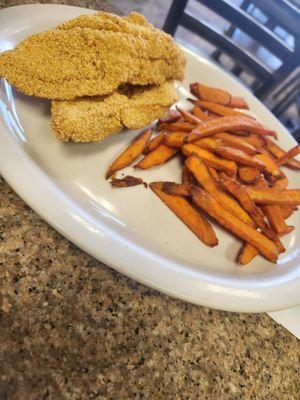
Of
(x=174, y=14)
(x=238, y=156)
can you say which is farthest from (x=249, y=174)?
(x=174, y=14)

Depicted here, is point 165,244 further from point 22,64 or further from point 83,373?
point 22,64

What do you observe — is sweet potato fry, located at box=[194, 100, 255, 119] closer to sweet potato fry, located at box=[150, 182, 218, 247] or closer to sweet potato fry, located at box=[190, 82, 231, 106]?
sweet potato fry, located at box=[190, 82, 231, 106]

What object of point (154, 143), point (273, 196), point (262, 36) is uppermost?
point (262, 36)

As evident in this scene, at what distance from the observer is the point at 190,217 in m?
1.07

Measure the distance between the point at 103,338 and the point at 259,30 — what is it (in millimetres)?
1808

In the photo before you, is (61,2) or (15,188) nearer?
(15,188)

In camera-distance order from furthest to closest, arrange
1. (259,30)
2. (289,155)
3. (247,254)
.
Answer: (259,30) → (289,155) → (247,254)

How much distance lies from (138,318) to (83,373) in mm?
182

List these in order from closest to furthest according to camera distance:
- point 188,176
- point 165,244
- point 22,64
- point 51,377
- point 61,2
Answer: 1. point 51,377
2. point 22,64
3. point 165,244
4. point 188,176
5. point 61,2

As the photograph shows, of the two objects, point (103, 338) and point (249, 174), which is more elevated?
point (249, 174)

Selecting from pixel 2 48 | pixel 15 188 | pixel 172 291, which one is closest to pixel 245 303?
pixel 172 291

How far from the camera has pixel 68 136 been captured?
938mm

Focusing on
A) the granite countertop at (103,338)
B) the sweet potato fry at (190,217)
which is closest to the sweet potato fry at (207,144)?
the sweet potato fry at (190,217)

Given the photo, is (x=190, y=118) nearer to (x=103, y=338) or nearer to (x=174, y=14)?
(x=103, y=338)
